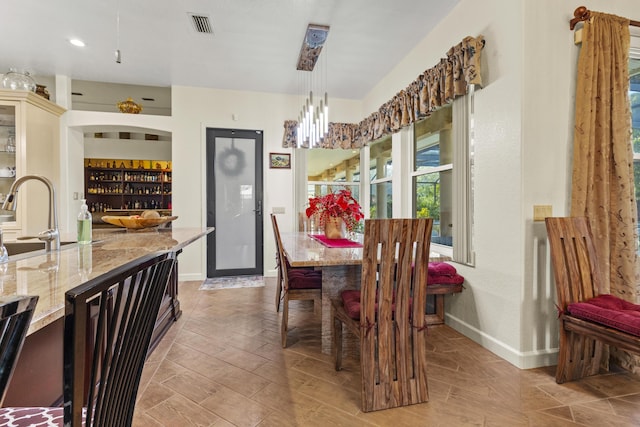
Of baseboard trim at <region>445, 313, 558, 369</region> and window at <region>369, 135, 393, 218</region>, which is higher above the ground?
window at <region>369, 135, 393, 218</region>

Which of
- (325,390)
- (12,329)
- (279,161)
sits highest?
(279,161)

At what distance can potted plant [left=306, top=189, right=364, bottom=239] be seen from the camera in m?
2.81

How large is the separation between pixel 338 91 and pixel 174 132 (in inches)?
101

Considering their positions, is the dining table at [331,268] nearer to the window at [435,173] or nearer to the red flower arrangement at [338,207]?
the red flower arrangement at [338,207]

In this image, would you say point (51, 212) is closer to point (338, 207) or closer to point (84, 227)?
point (84, 227)

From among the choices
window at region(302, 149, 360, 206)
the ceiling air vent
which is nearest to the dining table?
the ceiling air vent

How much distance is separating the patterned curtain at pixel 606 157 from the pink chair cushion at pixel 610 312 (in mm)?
A: 280

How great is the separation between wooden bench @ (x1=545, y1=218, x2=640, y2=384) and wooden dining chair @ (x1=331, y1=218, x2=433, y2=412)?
38.2 inches

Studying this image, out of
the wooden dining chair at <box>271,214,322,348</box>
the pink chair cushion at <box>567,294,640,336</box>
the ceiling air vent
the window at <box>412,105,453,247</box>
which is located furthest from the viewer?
the window at <box>412,105,453,247</box>

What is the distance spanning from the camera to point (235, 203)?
191 inches

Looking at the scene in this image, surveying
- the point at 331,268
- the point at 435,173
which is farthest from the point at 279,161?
the point at 331,268

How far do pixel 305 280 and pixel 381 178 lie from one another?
270 cm

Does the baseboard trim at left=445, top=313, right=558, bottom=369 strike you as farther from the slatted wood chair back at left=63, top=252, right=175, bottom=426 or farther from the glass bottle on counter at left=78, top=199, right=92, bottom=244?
the glass bottle on counter at left=78, top=199, right=92, bottom=244

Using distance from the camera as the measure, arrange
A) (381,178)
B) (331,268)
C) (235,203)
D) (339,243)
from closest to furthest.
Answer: (331,268) → (339,243) → (381,178) → (235,203)
